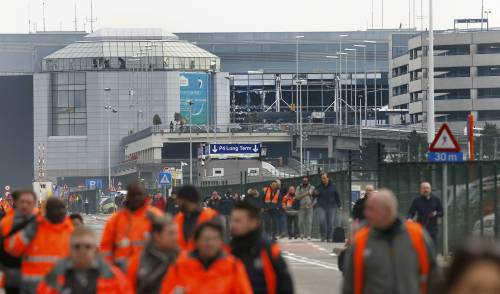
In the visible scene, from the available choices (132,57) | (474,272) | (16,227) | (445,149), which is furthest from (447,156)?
(132,57)

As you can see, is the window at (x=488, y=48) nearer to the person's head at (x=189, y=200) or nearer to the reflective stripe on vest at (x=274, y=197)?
the reflective stripe on vest at (x=274, y=197)

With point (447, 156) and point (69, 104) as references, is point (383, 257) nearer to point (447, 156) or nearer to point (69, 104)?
point (447, 156)

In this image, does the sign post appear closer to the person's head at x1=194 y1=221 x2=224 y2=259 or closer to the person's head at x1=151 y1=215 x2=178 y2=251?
the person's head at x1=151 y1=215 x2=178 y2=251

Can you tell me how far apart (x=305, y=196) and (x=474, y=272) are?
4024 centimetres

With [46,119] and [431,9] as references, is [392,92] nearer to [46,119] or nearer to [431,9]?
[46,119]

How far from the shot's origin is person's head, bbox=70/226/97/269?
32.1ft

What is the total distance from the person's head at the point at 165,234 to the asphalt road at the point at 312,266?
1300 centimetres

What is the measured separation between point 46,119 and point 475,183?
475ft

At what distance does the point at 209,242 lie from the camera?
373 inches

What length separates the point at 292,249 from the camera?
40.6 metres

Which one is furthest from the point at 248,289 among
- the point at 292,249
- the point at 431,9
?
the point at 431,9

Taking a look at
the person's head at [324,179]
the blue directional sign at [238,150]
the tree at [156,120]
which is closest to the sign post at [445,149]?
the person's head at [324,179]

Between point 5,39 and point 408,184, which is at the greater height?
point 5,39

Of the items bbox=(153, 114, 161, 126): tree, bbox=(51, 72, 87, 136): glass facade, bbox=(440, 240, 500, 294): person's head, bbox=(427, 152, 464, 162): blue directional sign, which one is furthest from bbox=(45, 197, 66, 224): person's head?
bbox=(51, 72, 87, 136): glass facade
